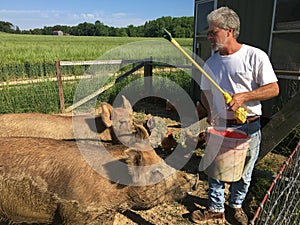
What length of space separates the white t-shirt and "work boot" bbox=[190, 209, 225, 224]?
1.42 meters

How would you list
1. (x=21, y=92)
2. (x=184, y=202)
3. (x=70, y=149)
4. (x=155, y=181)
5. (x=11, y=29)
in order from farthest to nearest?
(x=11, y=29) → (x=21, y=92) → (x=184, y=202) → (x=70, y=149) → (x=155, y=181)

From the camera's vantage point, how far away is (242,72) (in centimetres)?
292

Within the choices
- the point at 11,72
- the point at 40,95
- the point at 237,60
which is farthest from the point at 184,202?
the point at 11,72

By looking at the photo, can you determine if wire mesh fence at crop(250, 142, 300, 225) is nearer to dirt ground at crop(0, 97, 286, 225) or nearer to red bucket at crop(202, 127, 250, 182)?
red bucket at crop(202, 127, 250, 182)

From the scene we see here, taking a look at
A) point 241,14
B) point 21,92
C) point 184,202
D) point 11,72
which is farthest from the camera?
point 11,72

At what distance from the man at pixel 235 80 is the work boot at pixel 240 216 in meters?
0.28

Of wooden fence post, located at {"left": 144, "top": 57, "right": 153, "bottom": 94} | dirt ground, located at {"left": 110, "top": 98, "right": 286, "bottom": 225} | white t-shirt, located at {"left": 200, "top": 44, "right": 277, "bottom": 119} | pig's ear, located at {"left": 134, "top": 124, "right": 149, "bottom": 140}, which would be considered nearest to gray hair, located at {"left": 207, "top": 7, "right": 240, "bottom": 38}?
white t-shirt, located at {"left": 200, "top": 44, "right": 277, "bottom": 119}

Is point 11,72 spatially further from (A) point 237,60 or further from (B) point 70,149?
(A) point 237,60

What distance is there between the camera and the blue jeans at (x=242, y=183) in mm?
3148

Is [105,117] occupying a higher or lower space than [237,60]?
lower

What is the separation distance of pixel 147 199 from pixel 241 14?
21.2 ft

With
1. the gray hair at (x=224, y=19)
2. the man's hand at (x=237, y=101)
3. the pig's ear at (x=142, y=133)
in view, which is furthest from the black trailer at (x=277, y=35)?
the pig's ear at (x=142, y=133)

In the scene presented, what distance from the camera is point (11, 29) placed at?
118 meters

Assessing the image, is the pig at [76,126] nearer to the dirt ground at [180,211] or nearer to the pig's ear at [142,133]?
the dirt ground at [180,211]
